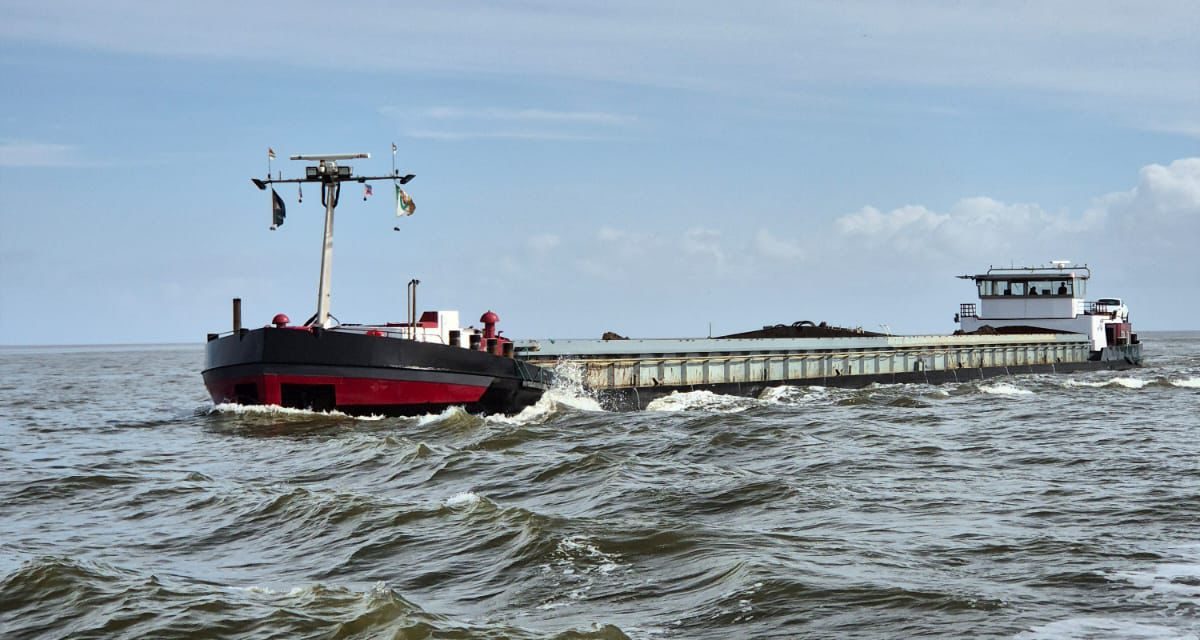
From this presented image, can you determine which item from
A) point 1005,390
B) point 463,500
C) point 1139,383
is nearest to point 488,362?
point 463,500

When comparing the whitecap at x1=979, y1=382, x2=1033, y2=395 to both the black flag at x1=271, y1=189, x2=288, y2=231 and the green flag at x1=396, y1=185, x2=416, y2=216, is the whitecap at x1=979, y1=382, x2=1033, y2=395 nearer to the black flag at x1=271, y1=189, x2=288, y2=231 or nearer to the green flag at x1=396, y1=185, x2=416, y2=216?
the green flag at x1=396, y1=185, x2=416, y2=216

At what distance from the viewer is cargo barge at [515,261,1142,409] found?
32.0 metres

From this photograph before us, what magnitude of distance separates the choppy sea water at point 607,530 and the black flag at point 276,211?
5.23m

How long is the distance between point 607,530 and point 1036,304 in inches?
1884

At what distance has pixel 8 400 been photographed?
1668 inches

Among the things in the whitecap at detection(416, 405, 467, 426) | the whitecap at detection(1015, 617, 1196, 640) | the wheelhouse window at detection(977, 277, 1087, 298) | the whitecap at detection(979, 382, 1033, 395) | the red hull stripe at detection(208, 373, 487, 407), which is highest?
the wheelhouse window at detection(977, 277, 1087, 298)

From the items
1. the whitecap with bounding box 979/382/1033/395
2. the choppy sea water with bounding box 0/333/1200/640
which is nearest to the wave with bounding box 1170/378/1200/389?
the whitecap with bounding box 979/382/1033/395

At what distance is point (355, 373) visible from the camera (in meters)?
25.0

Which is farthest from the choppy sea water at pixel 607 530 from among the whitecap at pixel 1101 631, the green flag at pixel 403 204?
the green flag at pixel 403 204

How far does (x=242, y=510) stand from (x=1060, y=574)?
9939 mm

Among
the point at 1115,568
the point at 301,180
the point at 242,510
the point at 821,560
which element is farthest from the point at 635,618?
the point at 301,180

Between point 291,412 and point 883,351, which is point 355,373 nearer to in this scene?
point 291,412

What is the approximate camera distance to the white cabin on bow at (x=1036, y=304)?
54812 mm

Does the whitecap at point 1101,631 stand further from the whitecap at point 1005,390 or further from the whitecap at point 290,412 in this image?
the whitecap at point 1005,390
